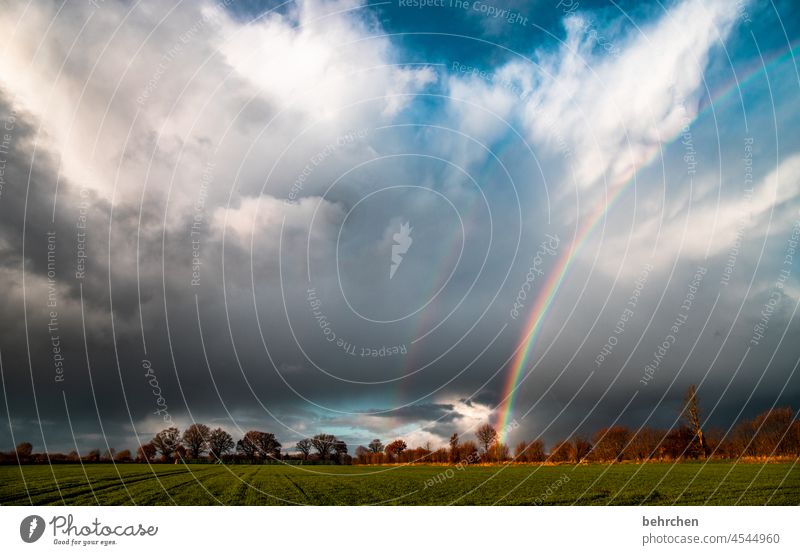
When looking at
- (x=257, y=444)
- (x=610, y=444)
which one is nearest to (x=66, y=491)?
(x=257, y=444)

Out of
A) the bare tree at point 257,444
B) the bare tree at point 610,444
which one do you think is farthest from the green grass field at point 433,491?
the bare tree at point 610,444

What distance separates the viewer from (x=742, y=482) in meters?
44.1

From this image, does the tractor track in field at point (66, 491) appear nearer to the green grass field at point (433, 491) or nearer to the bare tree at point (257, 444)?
the green grass field at point (433, 491)
